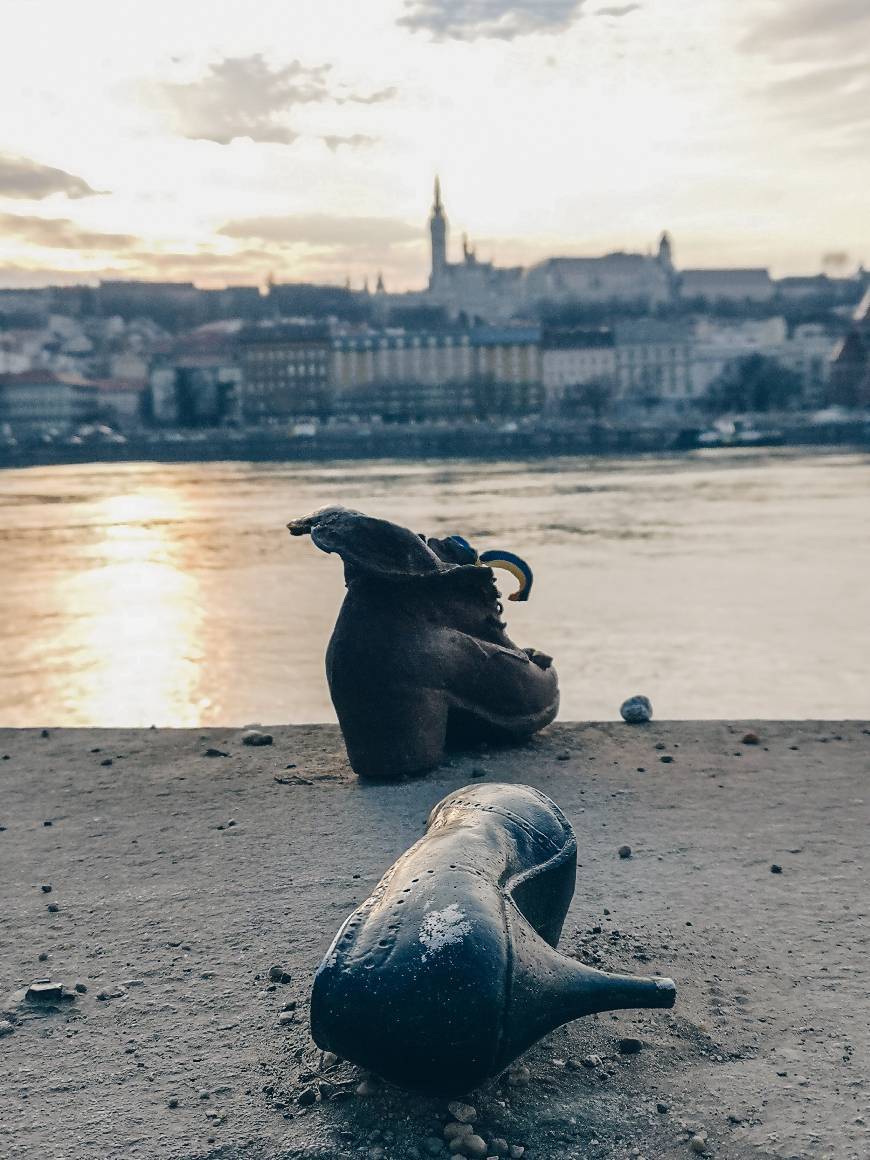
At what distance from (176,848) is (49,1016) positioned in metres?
1.22

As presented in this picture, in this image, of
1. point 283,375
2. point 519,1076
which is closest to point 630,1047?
point 519,1076

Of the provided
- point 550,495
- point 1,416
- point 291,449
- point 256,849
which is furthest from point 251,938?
point 1,416

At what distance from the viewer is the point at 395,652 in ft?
16.0

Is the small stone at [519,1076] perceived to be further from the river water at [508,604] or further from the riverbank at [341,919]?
the river water at [508,604]

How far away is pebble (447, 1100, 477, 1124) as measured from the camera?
8.23ft

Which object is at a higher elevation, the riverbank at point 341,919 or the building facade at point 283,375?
the building facade at point 283,375

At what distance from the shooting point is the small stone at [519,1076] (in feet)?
8.66

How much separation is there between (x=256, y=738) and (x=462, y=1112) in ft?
10.7

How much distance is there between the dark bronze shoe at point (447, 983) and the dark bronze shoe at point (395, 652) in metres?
2.11

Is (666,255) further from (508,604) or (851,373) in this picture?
(508,604)

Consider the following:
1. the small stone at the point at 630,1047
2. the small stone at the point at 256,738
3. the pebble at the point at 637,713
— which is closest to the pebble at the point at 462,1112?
the small stone at the point at 630,1047

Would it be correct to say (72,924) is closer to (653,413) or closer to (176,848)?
(176,848)

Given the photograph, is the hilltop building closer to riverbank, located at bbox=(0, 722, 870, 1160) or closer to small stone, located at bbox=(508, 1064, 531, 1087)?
riverbank, located at bbox=(0, 722, 870, 1160)

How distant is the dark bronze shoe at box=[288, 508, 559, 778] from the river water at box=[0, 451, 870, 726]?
168 inches
